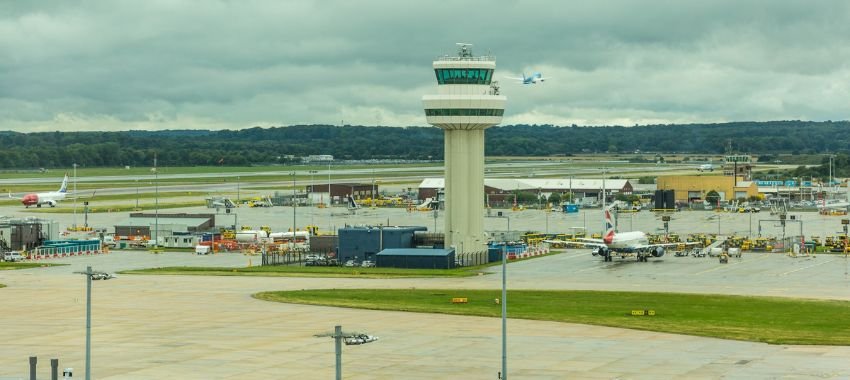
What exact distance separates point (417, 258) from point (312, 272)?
10.9 meters

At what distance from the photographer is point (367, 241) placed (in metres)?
132

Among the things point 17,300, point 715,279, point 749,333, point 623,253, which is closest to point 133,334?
point 17,300

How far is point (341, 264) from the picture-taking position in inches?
5108

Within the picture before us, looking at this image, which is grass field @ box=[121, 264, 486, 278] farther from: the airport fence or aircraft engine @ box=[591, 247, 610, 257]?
aircraft engine @ box=[591, 247, 610, 257]

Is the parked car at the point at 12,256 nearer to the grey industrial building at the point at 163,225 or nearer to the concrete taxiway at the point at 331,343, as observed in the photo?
the grey industrial building at the point at 163,225

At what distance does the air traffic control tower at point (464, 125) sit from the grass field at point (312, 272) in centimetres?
746

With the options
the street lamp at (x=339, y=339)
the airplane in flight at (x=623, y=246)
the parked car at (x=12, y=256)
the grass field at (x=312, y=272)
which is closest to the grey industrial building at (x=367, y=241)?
the grass field at (x=312, y=272)

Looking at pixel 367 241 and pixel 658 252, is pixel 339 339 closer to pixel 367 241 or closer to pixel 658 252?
pixel 367 241

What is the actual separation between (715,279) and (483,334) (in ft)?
138

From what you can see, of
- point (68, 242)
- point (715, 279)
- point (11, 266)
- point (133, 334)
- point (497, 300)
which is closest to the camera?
point (133, 334)

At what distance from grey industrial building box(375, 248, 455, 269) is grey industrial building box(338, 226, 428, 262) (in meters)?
4.38

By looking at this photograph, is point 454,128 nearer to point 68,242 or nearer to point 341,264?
point 341,264

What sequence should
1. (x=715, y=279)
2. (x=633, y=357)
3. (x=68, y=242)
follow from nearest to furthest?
1. (x=633, y=357)
2. (x=715, y=279)
3. (x=68, y=242)

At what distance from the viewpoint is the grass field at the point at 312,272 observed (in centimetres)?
11706
